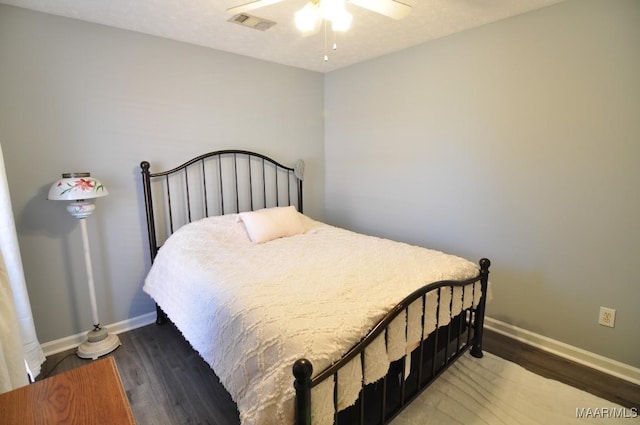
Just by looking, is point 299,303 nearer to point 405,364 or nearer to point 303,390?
point 303,390

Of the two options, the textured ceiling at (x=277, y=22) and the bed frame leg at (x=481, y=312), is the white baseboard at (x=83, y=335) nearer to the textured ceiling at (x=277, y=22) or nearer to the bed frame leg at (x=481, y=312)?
the textured ceiling at (x=277, y=22)

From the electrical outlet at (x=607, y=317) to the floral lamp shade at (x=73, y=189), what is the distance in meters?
3.39

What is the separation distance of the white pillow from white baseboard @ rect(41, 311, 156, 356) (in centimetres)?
114

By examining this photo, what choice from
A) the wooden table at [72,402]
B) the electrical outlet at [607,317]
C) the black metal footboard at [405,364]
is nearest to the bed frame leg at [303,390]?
the black metal footboard at [405,364]

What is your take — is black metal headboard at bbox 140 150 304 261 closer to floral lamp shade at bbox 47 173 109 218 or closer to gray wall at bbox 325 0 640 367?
floral lamp shade at bbox 47 173 109 218

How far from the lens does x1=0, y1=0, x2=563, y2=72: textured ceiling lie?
83.0 inches

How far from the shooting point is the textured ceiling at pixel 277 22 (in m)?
2.11

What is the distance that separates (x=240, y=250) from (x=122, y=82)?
5.07 feet

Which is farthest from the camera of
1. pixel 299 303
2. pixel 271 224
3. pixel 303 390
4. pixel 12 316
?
pixel 271 224

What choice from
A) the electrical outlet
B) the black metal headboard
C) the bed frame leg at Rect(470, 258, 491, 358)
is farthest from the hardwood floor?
the black metal headboard

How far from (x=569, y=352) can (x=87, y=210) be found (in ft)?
11.3

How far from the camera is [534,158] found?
235 centimetres

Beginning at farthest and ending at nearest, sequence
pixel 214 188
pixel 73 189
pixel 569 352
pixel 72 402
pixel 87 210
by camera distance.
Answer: pixel 214 188, pixel 569 352, pixel 87 210, pixel 73 189, pixel 72 402

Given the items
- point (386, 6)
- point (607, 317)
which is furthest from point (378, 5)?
point (607, 317)
